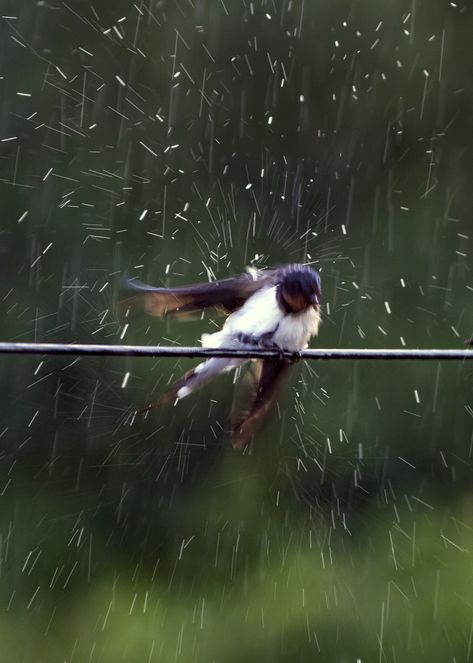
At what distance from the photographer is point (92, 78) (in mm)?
5195

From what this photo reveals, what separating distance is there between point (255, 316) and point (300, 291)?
13 cm

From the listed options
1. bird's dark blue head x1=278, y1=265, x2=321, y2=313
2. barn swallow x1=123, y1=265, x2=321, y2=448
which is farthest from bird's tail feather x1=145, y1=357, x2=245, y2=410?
bird's dark blue head x1=278, y1=265, x2=321, y2=313

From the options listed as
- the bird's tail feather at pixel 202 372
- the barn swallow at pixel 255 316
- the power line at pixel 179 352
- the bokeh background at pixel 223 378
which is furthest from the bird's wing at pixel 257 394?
the bokeh background at pixel 223 378

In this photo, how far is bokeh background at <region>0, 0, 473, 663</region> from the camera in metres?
4.73

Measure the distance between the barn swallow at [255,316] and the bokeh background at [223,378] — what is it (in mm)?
1563

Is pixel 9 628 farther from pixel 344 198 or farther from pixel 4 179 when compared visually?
pixel 344 198

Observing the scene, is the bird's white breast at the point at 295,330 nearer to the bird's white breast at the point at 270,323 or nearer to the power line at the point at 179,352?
the bird's white breast at the point at 270,323

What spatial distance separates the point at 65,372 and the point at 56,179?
2.63 feet

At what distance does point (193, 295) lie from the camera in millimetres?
2727

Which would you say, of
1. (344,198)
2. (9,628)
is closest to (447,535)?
(344,198)

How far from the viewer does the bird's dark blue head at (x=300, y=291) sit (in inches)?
114

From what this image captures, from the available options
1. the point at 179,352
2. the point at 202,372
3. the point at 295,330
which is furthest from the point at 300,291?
the point at 179,352

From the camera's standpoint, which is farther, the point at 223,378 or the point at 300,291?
the point at 223,378

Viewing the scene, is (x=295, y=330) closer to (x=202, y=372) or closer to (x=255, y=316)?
(x=255, y=316)
